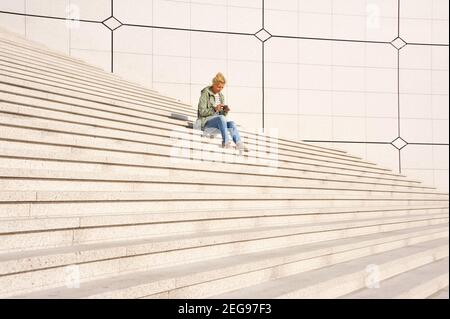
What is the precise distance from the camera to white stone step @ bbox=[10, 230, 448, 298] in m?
2.48

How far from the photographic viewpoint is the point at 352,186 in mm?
7543

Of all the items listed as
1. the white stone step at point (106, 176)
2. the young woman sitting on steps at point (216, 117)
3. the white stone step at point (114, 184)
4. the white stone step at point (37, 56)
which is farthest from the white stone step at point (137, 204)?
the white stone step at point (37, 56)

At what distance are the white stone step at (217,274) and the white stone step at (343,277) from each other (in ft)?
0.17

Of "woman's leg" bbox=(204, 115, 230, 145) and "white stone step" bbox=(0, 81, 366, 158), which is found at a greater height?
"white stone step" bbox=(0, 81, 366, 158)

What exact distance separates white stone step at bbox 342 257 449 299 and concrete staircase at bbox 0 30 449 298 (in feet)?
0.07

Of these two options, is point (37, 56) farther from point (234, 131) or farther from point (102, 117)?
point (234, 131)

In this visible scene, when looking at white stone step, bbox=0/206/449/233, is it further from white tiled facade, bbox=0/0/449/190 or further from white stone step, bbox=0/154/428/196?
white tiled facade, bbox=0/0/449/190

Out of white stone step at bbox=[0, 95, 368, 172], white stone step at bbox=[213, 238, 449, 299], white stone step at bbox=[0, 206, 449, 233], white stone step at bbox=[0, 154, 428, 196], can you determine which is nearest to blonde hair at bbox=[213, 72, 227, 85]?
white stone step at bbox=[0, 95, 368, 172]

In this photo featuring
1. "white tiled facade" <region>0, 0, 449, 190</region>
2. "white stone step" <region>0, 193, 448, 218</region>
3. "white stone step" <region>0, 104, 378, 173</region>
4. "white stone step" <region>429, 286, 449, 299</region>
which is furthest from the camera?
"white tiled facade" <region>0, 0, 449, 190</region>

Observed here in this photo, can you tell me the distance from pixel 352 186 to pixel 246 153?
6.60 feet

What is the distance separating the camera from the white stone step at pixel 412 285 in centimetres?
358

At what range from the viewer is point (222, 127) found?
20.8ft

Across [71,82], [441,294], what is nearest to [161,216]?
[441,294]

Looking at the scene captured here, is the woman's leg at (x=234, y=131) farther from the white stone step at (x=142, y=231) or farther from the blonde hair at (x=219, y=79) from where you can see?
the white stone step at (x=142, y=231)
